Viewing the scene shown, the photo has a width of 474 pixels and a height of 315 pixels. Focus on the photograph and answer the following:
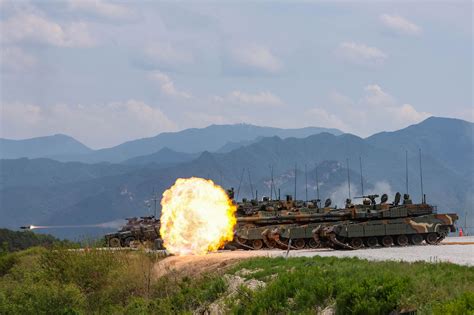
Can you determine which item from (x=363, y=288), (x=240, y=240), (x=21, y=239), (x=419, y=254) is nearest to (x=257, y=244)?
(x=240, y=240)

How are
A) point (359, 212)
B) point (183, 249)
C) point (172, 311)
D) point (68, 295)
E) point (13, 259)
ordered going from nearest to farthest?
point (172, 311) → point (68, 295) → point (183, 249) → point (359, 212) → point (13, 259)

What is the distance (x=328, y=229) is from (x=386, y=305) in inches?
911

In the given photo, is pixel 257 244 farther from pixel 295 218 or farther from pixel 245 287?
pixel 245 287

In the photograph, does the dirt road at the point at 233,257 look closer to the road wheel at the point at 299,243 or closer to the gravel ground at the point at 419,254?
the gravel ground at the point at 419,254

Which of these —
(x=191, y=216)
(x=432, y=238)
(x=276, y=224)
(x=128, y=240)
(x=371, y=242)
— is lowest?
(x=371, y=242)

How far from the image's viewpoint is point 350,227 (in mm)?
46406

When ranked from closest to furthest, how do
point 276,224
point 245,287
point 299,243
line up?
point 245,287, point 299,243, point 276,224

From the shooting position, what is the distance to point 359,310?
947 inches

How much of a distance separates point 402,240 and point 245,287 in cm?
1930

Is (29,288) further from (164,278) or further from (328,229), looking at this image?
(328,229)

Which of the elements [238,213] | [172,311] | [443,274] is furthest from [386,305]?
[238,213]

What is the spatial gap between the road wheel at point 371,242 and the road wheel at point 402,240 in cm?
143

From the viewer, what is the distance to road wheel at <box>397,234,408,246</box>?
48000 mm

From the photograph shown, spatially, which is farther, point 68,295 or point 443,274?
Result: point 68,295
